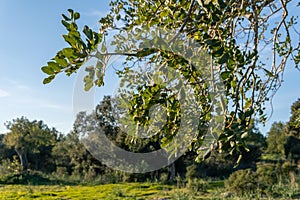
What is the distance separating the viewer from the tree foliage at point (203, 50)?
90 cm

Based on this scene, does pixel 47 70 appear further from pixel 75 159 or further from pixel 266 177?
pixel 75 159

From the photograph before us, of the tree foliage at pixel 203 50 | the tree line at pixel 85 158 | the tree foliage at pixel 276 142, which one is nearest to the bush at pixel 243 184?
the tree line at pixel 85 158

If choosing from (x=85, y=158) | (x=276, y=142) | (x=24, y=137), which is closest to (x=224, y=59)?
(x=85, y=158)

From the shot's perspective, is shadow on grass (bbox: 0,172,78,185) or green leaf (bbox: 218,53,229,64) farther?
shadow on grass (bbox: 0,172,78,185)

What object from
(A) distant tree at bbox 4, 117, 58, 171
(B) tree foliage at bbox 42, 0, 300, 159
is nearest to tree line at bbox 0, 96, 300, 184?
(A) distant tree at bbox 4, 117, 58, 171

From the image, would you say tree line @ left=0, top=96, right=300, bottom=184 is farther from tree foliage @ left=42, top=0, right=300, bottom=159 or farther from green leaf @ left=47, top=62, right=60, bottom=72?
green leaf @ left=47, top=62, right=60, bottom=72

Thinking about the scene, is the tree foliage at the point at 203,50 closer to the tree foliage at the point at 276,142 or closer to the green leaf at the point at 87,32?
the green leaf at the point at 87,32

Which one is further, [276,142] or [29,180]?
[276,142]

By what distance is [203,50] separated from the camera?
135cm

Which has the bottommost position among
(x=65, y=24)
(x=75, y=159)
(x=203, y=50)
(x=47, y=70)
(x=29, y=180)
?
(x=29, y=180)

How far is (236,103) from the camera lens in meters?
1.10

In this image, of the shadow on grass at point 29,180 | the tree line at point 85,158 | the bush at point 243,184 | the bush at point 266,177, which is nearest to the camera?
the bush at point 243,184

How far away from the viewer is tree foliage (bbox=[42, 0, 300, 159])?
0.90 meters

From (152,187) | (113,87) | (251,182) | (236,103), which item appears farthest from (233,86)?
(152,187)
